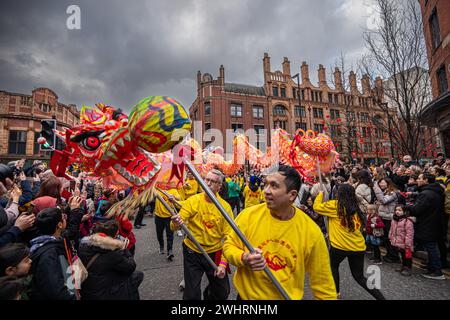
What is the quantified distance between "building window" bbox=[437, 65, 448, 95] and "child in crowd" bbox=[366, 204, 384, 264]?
11118 mm

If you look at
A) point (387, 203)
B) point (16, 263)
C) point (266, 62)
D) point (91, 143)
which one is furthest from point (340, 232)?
point (266, 62)

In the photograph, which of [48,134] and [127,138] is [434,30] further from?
[48,134]

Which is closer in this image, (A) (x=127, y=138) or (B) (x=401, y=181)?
(A) (x=127, y=138)

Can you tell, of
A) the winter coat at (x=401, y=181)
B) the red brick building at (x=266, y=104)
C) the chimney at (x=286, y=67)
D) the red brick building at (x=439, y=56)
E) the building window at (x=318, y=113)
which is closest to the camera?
the winter coat at (x=401, y=181)

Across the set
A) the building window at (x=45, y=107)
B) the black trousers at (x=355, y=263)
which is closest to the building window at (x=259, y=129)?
the building window at (x=45, y=107)

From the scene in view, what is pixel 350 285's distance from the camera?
3.97 metres

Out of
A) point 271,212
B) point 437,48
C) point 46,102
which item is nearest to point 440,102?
point 437,48

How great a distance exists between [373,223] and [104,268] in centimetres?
541

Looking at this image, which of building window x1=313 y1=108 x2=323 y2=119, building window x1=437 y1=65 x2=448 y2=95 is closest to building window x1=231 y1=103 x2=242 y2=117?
building window x1=313 y1=108 x2=323 y2=119

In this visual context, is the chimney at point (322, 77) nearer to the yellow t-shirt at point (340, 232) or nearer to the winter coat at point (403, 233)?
the winter coat at point (403, 233)

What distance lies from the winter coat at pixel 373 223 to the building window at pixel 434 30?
1225 centimetres

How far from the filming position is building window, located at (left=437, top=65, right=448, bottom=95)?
450 inches

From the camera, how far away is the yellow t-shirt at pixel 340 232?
3314 mm

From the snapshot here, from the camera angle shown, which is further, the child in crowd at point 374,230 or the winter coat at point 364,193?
the winter coat at point 364,193
